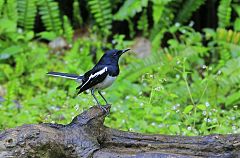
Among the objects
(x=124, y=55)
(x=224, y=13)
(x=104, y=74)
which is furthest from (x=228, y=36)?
(x=104, y=74)

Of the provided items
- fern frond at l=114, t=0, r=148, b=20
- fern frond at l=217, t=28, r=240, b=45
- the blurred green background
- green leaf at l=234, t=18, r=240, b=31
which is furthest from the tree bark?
green leaf at l=234, t=18, r=240, b=31

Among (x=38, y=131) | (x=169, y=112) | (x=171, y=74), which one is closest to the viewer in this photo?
(x=38, y=131)

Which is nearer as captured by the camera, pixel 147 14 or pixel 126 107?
pixel 126 107

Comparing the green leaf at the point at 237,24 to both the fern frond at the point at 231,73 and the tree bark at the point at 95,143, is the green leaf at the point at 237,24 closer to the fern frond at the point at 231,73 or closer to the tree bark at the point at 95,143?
the fern frond at the point at 231,73

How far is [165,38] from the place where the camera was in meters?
8.91

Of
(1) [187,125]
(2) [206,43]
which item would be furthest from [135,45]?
(1) [187,125]

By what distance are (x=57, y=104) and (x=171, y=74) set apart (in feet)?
5.81

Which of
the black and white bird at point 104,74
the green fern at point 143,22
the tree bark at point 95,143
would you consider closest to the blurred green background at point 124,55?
the green fern at point 143,22

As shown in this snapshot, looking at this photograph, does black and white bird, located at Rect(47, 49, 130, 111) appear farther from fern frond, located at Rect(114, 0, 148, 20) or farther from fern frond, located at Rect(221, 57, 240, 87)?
fern frond, located at Rect(114, 0, 148, 20)

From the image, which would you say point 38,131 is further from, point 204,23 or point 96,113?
point 204,23

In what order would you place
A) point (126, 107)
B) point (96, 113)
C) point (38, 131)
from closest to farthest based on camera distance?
point (38, 131), point (96, 113), point (126, 107)

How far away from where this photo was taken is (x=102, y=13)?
8.62 meters

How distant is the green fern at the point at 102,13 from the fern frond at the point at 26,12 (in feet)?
2.71

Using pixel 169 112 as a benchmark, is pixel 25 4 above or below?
above
